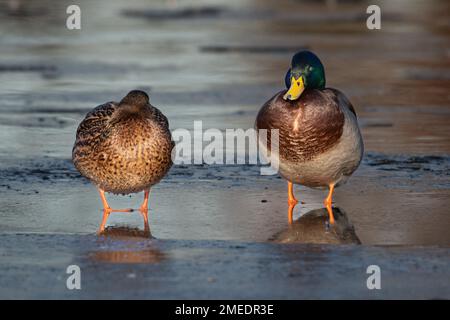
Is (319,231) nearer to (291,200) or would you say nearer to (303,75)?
(291,200)

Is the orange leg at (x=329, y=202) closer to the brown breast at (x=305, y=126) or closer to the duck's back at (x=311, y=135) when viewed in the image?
the duck's back at (x=311, y=135)

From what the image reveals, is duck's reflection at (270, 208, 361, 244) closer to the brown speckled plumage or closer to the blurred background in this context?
the blurred background

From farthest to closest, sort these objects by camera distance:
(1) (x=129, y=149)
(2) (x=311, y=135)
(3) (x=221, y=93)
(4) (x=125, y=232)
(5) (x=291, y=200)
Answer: (3) (x=221, y=93) → (5) (x=291, y=200) → (2) (x=311, y=135) → (1) (x=129, y=149) → (4) (x=125, y=232)

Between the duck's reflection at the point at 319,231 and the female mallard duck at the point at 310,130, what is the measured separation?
0.28 feet

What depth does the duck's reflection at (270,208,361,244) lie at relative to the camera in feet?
20.1

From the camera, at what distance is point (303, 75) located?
690 centimetres

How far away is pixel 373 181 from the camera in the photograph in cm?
763

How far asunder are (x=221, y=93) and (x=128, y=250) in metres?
6.13

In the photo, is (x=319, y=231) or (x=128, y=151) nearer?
(x=319, y=231)

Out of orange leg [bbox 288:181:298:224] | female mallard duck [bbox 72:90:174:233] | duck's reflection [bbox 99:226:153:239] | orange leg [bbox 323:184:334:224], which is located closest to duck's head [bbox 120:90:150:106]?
female mallard duck [bbox 72:90:174:233]

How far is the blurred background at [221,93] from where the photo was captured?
6.71 meters

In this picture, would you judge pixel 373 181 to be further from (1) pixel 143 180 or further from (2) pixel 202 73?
(2) pixel 202 73

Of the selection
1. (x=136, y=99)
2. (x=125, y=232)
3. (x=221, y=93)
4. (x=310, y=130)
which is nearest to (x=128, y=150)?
(x=136, y=99)
